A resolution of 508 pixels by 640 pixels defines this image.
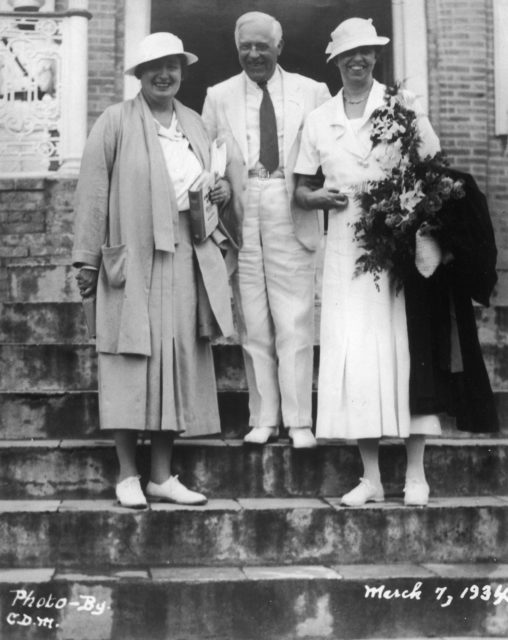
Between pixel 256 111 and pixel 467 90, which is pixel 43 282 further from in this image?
pixel 467 90

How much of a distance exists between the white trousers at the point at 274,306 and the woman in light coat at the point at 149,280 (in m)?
0.34

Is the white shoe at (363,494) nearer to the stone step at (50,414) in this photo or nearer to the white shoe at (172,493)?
the white shoe at (172,493)

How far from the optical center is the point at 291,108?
5484mm

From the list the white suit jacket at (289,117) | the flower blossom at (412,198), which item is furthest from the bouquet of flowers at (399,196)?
the white suit jacket at (289,117)

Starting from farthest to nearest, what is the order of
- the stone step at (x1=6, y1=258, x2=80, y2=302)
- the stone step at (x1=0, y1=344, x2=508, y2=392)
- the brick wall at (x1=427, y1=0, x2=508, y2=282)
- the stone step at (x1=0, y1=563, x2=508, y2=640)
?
1. the brick wall at (x1=427, y1=0, x2=508, y2=282)
2. the stone step at (x1=6, y1=258, x2=80, y2=302)
3. the stone step at (x1=0, y1=344, x2=508, y2=392)
4. the stone step at (x1=0, y1=563, x2=508, y2=640)

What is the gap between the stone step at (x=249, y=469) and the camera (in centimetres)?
510

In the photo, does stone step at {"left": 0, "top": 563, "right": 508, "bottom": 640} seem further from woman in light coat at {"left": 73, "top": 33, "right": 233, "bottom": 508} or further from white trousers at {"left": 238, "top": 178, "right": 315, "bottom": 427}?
white trousers at {"left": 238, "top": 178, "right": 315, "bottom": 427}

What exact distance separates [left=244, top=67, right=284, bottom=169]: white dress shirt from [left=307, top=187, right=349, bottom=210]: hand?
40cm

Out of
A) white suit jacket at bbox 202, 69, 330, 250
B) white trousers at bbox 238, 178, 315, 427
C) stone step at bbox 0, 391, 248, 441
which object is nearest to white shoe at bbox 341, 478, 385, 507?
white trousers at bbox 238, 178, 315, 427

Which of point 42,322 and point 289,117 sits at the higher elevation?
point 289,117

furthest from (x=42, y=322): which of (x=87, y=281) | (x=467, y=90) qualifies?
(x=467, y=90)

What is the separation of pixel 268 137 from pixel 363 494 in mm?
1721

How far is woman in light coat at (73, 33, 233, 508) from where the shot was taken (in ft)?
15.9

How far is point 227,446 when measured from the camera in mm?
5160
